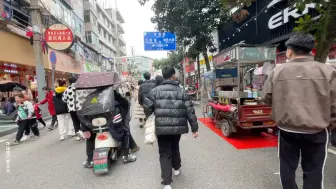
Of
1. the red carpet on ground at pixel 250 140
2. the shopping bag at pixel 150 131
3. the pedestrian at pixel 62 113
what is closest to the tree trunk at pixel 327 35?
the red carpet on ground at pixel 250 140

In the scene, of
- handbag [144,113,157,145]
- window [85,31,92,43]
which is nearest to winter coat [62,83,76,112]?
handbag [144,113,157,145]

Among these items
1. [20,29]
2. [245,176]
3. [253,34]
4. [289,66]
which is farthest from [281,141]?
[20,29]

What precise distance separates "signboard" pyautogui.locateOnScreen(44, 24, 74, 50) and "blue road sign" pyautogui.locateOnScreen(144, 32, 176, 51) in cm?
555

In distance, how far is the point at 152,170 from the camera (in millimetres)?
3707

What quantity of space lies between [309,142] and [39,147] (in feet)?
19.6

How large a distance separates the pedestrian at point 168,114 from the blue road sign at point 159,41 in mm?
12642

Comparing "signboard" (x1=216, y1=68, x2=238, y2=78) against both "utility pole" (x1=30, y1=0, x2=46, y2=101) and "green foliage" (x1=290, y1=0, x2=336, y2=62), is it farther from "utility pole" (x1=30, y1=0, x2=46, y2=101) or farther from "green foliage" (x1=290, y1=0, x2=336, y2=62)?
"utility pole" (x1=30, y1=0, x2=46, y2=101)

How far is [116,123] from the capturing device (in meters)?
3.76

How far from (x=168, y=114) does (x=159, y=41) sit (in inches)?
514

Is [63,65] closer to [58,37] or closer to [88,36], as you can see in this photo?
[58,37]

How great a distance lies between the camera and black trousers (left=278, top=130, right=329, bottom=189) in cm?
203

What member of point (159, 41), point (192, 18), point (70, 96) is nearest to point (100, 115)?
point (70, 96)

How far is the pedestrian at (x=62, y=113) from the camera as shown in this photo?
565cm

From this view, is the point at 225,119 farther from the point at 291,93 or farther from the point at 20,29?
the point at 20,29
